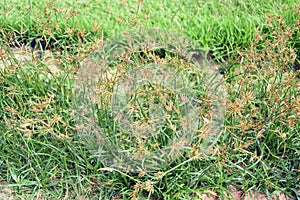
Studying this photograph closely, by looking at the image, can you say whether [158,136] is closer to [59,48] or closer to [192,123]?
[192,123]

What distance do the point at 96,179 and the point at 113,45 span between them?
0.97m

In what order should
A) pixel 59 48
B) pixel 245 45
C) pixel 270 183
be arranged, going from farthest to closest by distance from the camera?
pixel 245 45 → pixel 59 48 → pixel 270 183

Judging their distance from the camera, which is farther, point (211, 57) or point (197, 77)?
point (211, 57)

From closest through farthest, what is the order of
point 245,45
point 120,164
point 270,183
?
point 120,164
point 270,183
point 245,45

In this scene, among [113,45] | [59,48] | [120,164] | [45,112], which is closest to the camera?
[120,164]

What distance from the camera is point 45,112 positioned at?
10.3 feet

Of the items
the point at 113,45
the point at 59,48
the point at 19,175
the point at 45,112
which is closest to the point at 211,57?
the point at 113,45

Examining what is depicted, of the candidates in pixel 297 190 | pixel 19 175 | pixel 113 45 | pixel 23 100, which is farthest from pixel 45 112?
pixel 297 190

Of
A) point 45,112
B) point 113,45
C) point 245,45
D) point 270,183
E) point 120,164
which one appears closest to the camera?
point 120,164

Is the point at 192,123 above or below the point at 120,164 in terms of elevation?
above

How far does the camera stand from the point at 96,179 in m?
2.94

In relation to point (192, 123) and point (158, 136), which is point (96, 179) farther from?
point (192, 123)

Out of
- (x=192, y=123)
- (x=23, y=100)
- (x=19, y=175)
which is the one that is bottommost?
(x=19, y=175)

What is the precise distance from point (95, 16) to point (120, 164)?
1.92 meters
